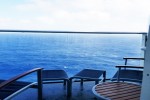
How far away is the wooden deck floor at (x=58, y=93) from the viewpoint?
3121 millimetres

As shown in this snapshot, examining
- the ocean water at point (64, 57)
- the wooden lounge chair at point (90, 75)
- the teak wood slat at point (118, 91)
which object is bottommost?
the ocean water at point (64, 57)

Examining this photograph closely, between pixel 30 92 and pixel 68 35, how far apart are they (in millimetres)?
1293

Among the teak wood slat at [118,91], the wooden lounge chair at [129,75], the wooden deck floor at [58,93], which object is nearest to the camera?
the teak wood slat at [118,91]

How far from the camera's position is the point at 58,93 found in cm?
334

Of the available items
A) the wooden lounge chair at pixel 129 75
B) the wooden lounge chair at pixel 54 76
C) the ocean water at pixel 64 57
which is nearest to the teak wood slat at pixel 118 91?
the wooden lounge chair at pixel 129 75

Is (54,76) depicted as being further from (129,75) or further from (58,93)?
(129,75)

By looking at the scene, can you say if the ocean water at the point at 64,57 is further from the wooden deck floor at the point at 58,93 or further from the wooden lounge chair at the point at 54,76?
the wooden lounge chair at the point at 54,76

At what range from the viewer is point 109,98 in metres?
2.17

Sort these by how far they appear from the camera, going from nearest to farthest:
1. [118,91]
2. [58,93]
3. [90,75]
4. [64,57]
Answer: [118,91] < [58,93] < [90,75] < [64,57]

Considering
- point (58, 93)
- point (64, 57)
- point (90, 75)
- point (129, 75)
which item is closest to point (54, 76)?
point (58, 93)

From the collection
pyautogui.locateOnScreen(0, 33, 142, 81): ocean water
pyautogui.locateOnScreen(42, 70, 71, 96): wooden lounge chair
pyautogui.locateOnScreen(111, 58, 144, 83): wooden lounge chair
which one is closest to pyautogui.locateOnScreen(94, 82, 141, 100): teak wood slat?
pyautogui.locateOnScreen(111, 58, 144, 83): wooden lounge chair
